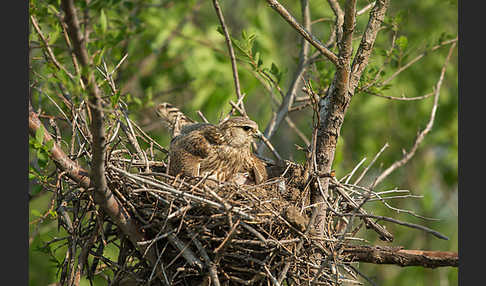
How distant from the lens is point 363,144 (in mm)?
10977

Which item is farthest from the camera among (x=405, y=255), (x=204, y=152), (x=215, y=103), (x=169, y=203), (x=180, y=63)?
(x=180, y=63)

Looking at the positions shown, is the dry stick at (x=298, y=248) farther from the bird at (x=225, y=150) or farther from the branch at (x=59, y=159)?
the branch at (x=59, y=159)

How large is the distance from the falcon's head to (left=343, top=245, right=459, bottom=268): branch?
1493mm

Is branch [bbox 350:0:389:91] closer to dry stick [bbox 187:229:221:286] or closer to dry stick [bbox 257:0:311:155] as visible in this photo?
dry stick [bbox 257:0:311:155]

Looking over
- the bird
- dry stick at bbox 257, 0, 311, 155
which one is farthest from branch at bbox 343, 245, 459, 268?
dry stick at bbox 257, 0, 311, 155

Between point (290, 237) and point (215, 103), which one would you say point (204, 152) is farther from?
point (215, 103)

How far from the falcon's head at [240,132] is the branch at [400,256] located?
1493 millimetres

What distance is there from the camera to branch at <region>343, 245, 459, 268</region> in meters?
4.46

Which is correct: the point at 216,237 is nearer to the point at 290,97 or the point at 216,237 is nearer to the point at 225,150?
the point at 225,150

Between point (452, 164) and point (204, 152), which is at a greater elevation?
point (452, 164)

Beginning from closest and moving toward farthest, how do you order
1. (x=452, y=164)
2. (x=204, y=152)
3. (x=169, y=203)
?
(x=169, y=203)
(x=204, y=152)
(x=452, y=164)

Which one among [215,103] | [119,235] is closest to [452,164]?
[215,103]

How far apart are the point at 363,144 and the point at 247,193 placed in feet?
22.0

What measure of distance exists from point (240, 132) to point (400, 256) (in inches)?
76.3
